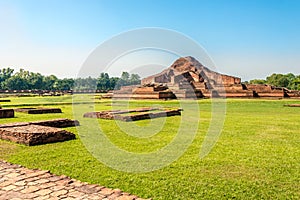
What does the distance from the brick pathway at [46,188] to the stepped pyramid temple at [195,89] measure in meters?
23.1

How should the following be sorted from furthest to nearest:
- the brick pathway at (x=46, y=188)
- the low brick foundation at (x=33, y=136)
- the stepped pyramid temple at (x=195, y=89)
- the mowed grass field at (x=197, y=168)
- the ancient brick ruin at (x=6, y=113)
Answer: the stepped pyramid temple at (x=195, y=89), the ancient brick ruin at (x=6, y=113), the low brick foundation at (x=33, y=136), the mowed grass field at (x=197, y=168), the brick pathway at (x=46, y=188)

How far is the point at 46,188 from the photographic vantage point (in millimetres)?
3174

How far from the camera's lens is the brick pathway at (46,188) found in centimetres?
294

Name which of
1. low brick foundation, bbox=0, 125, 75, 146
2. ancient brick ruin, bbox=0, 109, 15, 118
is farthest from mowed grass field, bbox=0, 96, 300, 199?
ancient brick ruin, bbox=0, 109, 15, 118

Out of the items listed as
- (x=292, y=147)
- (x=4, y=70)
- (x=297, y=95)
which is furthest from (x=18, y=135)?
(x=4, y=70)

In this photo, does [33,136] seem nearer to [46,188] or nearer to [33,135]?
[33,135]

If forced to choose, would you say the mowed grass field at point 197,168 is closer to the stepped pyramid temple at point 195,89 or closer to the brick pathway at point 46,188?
the brick pathway at point 46,188

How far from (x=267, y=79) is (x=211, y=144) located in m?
91.9

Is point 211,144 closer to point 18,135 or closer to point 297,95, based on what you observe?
point 18,135

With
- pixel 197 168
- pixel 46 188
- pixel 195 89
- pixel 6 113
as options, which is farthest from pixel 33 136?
pixel 195 89

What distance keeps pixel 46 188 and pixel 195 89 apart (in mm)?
30004

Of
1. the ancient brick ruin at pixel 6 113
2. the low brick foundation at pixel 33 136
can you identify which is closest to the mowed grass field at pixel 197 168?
the low brick foundation at pixel 33 136

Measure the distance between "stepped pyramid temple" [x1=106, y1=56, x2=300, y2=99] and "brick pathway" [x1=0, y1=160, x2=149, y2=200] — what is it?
2309 centimetres

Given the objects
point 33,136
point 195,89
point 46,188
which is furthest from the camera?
point 195,89
